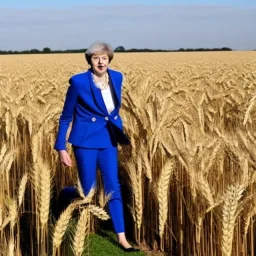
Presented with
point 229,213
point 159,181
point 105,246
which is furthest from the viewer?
point 105,246

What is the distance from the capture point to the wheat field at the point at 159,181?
263 cm

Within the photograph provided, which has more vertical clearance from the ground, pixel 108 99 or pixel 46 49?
pixel 108 99

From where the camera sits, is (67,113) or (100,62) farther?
(67,113)

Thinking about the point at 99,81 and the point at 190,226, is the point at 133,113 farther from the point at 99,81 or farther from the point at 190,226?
the point at 190,226

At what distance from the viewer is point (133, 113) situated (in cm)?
417

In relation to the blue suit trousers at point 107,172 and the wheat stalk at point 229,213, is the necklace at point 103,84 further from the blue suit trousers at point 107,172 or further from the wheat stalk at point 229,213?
the wheat stalk at point 229,213

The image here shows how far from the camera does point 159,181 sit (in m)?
2.90

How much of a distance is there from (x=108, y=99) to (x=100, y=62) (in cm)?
29

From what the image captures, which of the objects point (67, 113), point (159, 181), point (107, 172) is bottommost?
point (107, 172)

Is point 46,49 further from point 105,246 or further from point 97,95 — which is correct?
point 97,95

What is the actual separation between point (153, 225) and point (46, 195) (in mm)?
1625

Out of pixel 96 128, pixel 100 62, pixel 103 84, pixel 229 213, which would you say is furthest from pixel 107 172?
pixel 229 213

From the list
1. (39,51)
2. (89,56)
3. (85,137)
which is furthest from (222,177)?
(39,51)

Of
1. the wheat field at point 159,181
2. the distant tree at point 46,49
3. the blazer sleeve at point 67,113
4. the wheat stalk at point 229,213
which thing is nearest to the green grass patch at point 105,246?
the wheat field at point 159,181
